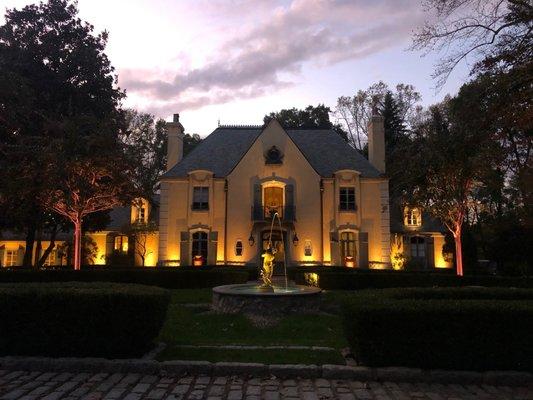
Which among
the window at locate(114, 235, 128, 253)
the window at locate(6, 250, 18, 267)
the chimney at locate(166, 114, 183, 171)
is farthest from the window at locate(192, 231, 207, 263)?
the window at locate(6, 250, 18, 267)

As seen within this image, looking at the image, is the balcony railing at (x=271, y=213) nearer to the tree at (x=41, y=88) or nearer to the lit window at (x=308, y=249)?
the lit window at (x=308, y=249)

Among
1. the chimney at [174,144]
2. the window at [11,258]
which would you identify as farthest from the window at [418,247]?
the window at [11,258]

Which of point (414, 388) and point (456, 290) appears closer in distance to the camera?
point (414, 388)

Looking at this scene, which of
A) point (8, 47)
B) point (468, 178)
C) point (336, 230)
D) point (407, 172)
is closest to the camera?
point (407, 172)

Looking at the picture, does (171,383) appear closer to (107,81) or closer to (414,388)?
(414,388)

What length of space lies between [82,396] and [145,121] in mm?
39717

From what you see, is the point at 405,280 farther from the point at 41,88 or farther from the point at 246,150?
the point at 41,88

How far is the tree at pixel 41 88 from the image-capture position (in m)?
20.1

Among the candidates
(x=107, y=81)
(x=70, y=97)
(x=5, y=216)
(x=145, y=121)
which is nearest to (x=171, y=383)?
(x=5, y=216)

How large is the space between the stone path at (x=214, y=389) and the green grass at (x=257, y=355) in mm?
579

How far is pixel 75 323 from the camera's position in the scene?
6887 millimetres

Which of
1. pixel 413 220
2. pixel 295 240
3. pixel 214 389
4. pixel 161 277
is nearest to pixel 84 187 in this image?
pixel 161 277

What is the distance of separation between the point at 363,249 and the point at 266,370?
22.5m

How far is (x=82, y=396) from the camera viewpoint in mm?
5441
